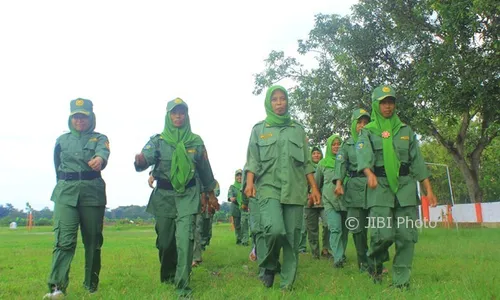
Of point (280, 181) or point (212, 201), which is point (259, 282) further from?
point (280, 181)

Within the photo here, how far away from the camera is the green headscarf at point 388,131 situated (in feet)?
18.5

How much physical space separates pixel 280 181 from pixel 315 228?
4.37 metres

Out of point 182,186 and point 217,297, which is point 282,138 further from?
point 217,297

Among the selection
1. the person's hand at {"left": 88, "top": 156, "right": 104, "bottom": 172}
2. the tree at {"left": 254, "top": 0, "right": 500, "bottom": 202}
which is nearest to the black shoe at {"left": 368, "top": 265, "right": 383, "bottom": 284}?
the person's hand at {"left": 88, "top": 156, "right": 104, "bottom": 172}

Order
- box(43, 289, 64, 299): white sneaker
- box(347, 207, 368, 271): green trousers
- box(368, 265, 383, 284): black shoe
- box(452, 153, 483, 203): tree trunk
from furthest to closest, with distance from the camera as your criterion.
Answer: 1. box(452, 153, 483, 203): tree trunk
2. box(347, 207, 368, 271): green trousers
3. box(368, 265, 383, 284): black shoe
4. box(43, 289, 64, 299): white sneaker

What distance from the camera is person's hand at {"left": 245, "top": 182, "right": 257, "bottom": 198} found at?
18.4ft

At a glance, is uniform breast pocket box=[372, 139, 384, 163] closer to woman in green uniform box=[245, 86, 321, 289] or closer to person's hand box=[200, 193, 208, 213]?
woman in green uniform box=[245, 86, 321, 289]

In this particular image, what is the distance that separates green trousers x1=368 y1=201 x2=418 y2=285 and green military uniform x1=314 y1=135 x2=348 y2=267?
234 cm

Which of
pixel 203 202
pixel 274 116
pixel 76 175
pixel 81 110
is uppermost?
pixel 81 110

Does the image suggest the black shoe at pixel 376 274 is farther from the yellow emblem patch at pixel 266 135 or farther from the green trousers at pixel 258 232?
the yellow emblem patch at pixel 266 135

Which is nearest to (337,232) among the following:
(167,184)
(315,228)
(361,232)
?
(361,232)

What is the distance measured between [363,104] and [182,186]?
1316cm

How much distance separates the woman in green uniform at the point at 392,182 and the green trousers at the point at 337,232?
7.00ft

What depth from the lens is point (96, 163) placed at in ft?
18.0
